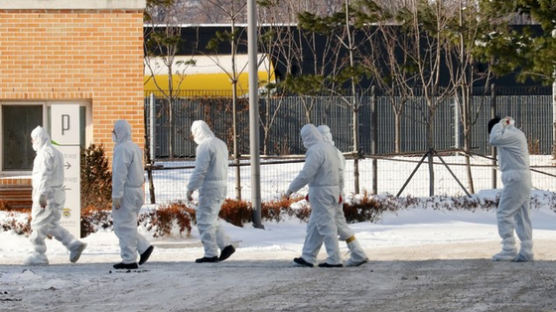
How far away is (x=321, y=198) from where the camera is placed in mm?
15031

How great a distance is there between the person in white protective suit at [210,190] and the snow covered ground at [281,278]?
264mm

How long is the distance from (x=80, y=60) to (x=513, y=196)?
10572 millimetres

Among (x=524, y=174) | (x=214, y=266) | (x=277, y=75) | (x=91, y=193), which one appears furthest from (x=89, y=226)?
(x=277, y=75)

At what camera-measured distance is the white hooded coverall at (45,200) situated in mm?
15484

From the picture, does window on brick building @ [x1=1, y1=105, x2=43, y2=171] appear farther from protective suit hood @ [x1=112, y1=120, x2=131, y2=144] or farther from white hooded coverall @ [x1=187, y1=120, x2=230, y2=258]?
protective suit hood @ [x1=112, y1=120, x2=131, y2=144]

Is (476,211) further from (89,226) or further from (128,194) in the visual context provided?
(128,194)

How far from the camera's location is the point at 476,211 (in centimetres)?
2322

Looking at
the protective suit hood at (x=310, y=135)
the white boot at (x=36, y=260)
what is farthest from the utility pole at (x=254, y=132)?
the white boot at (x=36, y=260)

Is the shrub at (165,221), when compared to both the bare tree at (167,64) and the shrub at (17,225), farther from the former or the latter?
the bare tree at (167,64)

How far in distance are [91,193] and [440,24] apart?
1123cm

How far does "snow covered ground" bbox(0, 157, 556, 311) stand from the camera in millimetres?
11523

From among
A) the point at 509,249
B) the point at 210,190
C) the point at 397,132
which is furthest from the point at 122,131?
the point at 397,132

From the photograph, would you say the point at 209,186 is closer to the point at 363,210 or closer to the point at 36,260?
the point at 36,260

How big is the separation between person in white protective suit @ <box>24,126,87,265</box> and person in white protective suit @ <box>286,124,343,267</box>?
3.08 meters
